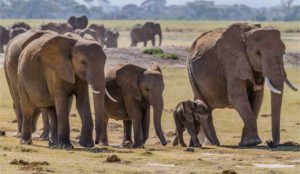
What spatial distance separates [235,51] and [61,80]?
361cm

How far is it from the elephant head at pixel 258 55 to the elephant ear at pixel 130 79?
5.18ft

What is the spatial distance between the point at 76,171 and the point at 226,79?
6.07 m

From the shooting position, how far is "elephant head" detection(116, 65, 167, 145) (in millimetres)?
17922

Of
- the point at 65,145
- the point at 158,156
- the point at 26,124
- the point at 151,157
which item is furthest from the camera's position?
the point at 26,124

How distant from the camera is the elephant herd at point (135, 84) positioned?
53.6 feet

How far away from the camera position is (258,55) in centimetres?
1802

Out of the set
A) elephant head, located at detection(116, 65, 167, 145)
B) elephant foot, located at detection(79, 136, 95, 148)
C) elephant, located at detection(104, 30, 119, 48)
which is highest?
elephant head, located at detection(116, 65, 167, 145)

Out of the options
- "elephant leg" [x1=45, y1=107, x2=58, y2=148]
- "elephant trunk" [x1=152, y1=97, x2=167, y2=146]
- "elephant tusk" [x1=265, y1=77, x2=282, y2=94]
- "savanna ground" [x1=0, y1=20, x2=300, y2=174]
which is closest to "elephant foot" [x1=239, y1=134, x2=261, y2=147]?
"savanna ground" [x1=0, y1=20, x2=300, y2=174]

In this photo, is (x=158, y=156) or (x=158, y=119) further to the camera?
(x=158, y=119)

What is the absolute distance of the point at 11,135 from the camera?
19141mm

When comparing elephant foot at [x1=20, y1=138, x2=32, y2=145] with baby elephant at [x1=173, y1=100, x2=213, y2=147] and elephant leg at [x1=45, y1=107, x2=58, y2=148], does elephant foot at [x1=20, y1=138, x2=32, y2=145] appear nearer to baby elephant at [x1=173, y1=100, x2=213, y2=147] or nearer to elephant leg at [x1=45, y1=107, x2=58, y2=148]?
elephant leg at [x1=45, y1=107, x2=58, y2=148]

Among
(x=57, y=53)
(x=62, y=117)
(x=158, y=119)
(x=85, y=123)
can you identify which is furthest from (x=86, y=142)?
(x=158, y=119)

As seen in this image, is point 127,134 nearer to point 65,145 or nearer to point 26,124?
point 26,124

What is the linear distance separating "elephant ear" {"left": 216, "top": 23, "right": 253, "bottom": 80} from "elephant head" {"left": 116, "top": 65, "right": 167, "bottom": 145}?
1.23m
